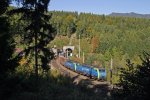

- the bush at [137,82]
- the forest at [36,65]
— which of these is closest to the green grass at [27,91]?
the forest at [36,65]

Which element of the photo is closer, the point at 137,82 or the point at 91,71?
the point at 137,82

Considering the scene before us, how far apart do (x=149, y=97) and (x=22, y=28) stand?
23293mm

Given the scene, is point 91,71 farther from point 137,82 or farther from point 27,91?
point 137,82

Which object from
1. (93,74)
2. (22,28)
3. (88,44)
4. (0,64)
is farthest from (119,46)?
(0,64)

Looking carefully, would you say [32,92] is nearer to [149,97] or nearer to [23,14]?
[23,14]

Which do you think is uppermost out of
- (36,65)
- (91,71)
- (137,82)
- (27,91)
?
(137,82)

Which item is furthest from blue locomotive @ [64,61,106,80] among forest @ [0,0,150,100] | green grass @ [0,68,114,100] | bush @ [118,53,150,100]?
bush @ [118,53,150,100]

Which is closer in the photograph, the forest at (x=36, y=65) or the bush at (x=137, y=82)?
the bush at (x=137, y=82)

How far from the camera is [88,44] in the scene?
187625 millimetres

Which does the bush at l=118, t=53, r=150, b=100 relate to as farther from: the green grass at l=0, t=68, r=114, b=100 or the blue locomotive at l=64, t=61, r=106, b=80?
the blue locomotive at l=64, t=61, r=106, b=80

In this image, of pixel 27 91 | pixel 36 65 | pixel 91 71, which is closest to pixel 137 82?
pixel 27 91

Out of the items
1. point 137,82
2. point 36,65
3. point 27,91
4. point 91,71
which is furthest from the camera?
point 91,71

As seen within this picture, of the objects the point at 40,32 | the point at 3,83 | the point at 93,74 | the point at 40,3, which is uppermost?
the point at 40,3

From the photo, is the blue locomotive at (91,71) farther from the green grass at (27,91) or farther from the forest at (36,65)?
the green grass at (27,91)
